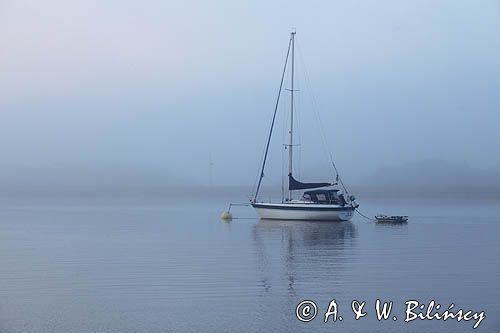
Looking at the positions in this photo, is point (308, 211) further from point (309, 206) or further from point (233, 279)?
point (233, 279)

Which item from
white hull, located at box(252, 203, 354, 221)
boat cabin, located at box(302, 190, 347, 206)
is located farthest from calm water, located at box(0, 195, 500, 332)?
boat cabin, located at box(302, 190, 347, 206)

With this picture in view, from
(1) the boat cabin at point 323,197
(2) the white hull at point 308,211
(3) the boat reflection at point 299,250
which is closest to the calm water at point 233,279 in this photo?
(3) the boat reflection at point 299,250

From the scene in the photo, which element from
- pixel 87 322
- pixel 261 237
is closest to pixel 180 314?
pixel 87 322

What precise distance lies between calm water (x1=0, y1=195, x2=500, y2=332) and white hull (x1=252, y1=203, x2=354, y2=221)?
785cm

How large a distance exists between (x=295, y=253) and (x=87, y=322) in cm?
1596

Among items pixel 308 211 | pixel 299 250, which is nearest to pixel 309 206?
pixel 308 211

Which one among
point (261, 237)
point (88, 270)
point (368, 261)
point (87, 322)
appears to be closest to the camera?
point (87, 322)

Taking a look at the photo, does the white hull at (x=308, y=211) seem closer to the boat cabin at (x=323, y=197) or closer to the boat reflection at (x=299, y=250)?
the boat reflection at (x=299, y=250)

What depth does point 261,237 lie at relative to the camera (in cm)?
4103

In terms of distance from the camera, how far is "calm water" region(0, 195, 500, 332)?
16672 millimetres

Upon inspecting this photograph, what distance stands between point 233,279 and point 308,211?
1083 inches

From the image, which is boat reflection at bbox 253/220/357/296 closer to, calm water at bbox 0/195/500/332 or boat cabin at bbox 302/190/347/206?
calm water at bbox 0/195/500/332

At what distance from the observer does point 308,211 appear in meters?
50.3

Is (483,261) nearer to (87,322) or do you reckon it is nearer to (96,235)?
(87,322)
